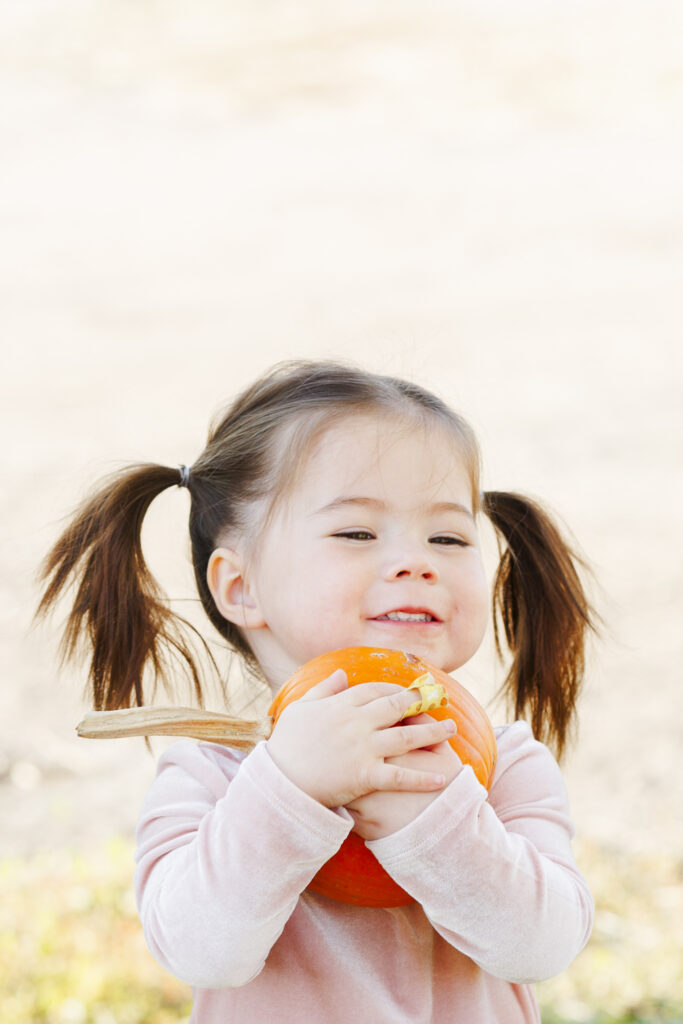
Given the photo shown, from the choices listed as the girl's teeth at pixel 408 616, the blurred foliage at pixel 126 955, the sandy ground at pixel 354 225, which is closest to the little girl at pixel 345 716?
the girl's teeth at pixel 408 616

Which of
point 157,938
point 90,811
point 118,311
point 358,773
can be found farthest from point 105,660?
point 118,311

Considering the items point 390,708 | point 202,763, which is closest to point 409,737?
point 390,708

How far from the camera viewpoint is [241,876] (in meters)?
1.45

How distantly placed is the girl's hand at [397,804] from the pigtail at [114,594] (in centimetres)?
70

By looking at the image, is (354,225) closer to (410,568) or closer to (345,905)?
(410,568)

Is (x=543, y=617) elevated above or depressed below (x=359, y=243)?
below

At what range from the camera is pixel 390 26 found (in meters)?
9.38

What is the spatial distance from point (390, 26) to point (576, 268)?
98.7 inches

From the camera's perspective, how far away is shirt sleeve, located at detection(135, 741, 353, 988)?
145cm

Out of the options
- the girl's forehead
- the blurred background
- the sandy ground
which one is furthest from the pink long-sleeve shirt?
the sandy ground

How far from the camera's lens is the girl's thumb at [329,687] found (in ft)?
5.10

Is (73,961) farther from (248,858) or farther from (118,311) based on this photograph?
(118,311)

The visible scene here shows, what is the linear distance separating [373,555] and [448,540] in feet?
0.56

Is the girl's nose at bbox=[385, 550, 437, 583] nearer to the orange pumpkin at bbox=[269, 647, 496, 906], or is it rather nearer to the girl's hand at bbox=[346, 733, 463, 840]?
the orange pumpkin at bbox=[269, 647, 496, 906]
